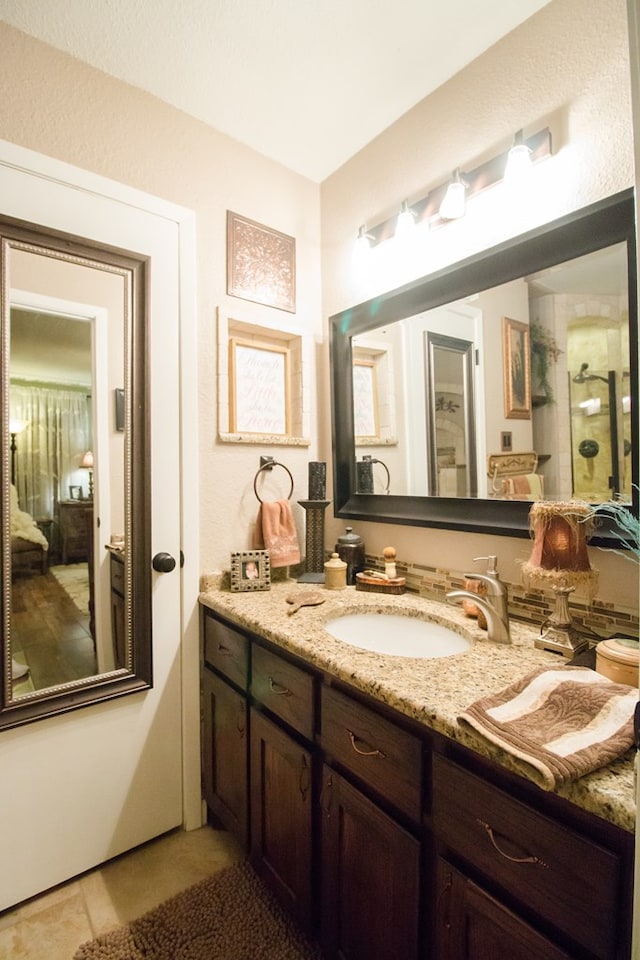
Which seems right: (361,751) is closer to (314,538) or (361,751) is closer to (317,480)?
(314,538)

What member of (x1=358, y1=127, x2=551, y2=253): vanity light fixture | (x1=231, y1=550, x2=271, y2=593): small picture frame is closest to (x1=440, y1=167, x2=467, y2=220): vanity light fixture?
(x1=358, y1=127, x2=551, y2=253): vanity light fixture

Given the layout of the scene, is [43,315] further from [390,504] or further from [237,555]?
[390,504]

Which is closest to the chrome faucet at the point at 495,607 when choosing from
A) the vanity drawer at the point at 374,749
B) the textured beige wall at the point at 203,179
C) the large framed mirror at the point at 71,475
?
the vanity drawer at the point at 374,749

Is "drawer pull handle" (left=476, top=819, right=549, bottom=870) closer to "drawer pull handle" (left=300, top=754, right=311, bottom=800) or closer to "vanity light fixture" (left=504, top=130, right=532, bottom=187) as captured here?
"drawer pull handle" (left=300, top=754, right=311, bottom=800)

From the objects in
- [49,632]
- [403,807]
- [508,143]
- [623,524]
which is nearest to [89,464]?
[49,632]

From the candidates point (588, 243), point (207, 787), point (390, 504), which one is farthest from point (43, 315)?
point (207, 787)

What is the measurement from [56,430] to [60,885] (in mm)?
1414

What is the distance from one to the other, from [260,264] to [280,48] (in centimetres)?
65

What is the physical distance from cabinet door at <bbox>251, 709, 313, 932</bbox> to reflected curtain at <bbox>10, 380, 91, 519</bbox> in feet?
2.99

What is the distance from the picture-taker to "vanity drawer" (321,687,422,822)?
860 mm

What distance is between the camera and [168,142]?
161 centimetres

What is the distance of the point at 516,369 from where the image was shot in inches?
51.3

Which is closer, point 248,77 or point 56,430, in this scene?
point 56,430

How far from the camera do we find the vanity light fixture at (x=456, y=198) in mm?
1383
